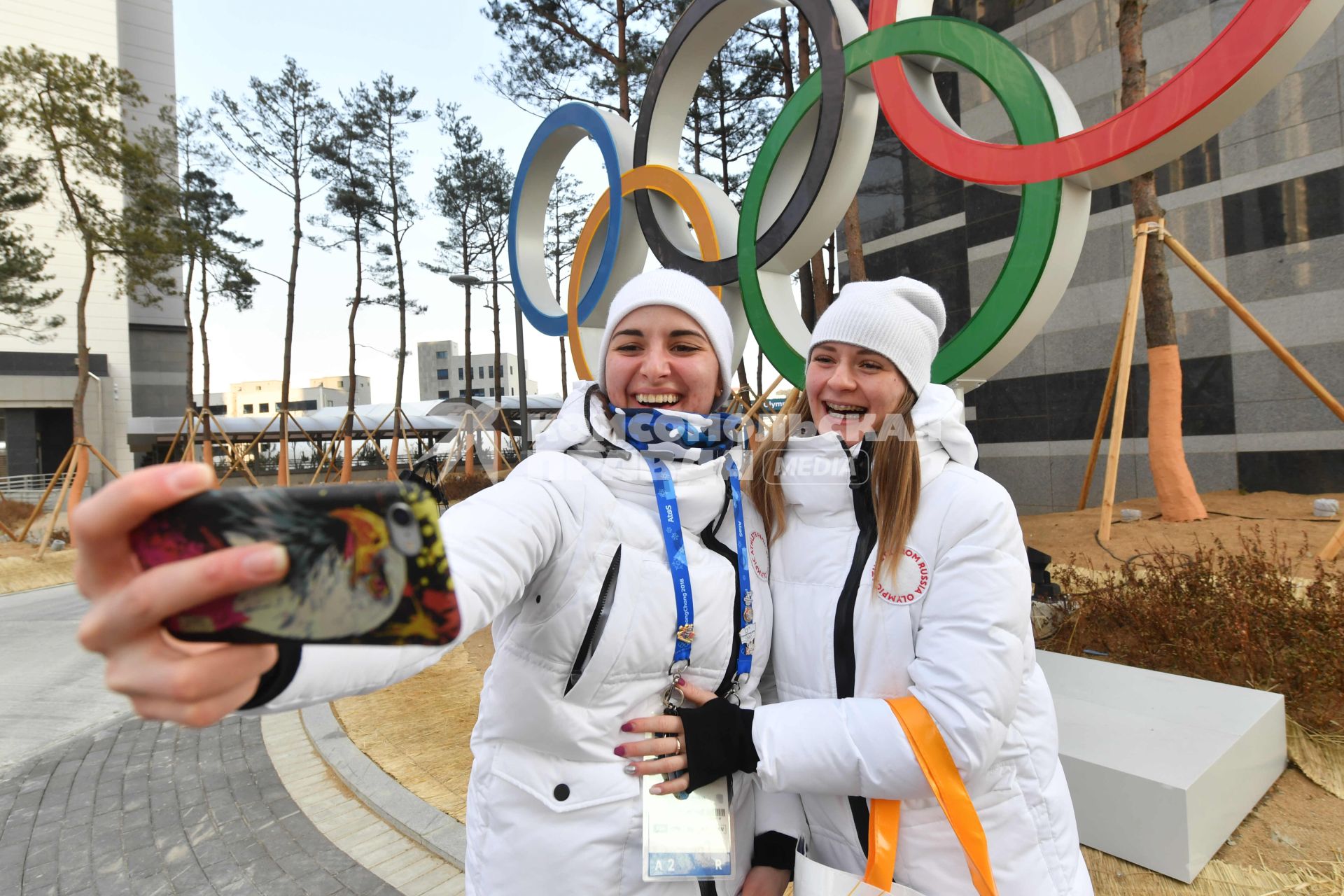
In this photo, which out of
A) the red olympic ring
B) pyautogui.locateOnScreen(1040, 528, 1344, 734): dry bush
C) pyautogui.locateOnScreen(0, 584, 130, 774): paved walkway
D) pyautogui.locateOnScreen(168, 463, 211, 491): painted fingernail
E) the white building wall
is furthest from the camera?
the white building wall

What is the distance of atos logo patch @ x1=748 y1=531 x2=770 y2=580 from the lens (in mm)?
1459

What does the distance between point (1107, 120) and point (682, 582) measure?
12.1 ft

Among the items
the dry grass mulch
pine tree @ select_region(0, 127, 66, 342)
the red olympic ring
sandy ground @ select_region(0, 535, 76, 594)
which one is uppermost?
pine tree @ select_region(0, 127, 66, 342)

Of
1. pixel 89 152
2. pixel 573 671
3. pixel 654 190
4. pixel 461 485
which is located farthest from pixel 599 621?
pixel 461 485

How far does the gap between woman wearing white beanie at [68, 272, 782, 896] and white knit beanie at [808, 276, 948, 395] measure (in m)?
0.43

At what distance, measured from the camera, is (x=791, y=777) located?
1206 mm

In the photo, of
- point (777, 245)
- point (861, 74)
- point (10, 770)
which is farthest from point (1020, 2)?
point (10, 770)

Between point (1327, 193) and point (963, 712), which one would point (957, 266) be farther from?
point (963, 712)

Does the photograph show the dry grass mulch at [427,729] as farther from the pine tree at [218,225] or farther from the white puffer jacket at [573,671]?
the pine tree at [218,225]

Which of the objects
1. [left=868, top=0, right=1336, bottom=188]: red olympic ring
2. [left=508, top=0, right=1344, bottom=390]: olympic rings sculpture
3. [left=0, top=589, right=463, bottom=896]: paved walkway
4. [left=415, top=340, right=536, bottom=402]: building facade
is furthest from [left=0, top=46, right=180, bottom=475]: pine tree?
[left=415, top=340, right=536, bottom=402]: building facade

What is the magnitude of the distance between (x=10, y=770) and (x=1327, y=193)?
1327 cm

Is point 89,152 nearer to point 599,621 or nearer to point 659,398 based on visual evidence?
point 659,398

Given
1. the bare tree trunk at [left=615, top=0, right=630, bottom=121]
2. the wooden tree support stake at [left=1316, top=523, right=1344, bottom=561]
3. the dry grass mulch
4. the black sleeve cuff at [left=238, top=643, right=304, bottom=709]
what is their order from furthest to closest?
the bare tree trunk at [left=615, top=0, right=630, bottom=121], the wooden tree support stake at [left=1316, top=523, right=1344, bottom=561], the dry grass mulch, the black sleeve cuff at [left=238, top=643, right=304, bottom=709]

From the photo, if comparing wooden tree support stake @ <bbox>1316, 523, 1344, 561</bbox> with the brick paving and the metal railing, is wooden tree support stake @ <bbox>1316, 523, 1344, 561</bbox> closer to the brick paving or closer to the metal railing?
the brick paving
